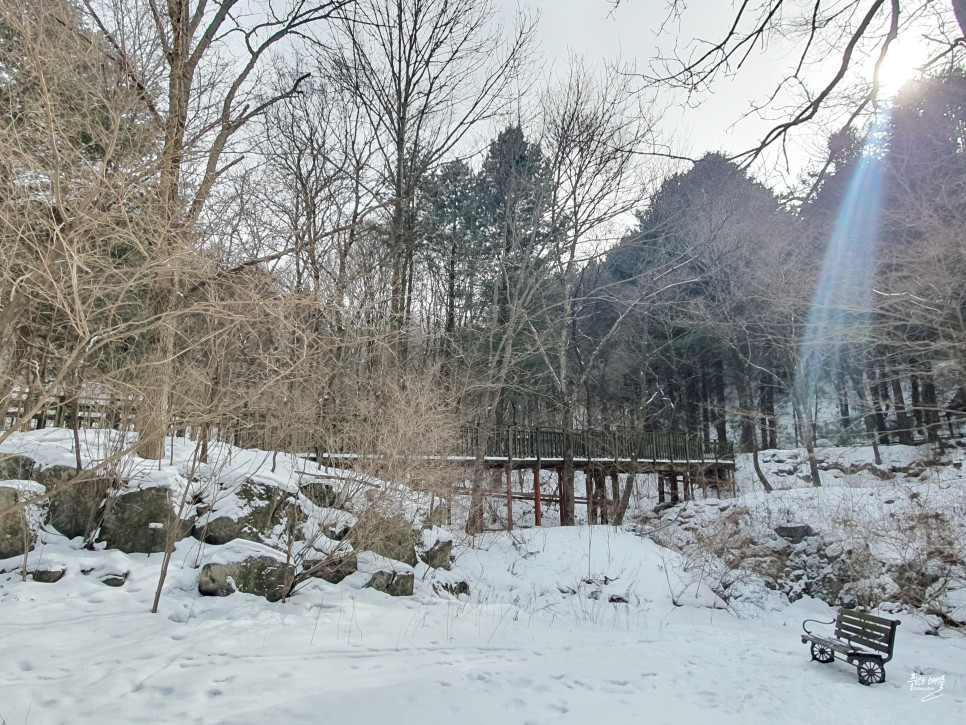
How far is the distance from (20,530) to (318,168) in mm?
12431

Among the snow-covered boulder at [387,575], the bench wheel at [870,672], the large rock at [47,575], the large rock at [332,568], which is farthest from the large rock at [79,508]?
the bench wheel at [870,672]

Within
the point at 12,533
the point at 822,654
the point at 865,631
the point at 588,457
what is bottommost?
the point at 822,654

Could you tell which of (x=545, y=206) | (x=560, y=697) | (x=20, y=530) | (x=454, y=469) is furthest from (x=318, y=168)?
(x=560, y=697)

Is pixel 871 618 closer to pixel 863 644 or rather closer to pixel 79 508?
pixel 863 644

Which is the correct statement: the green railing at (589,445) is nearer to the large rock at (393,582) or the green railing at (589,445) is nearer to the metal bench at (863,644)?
the large rock at (393,582)

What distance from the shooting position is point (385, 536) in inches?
315

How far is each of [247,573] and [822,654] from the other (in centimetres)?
695

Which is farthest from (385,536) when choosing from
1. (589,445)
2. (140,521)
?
(589,445)

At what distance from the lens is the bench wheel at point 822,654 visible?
677 cm

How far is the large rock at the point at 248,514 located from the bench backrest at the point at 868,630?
22.9ft

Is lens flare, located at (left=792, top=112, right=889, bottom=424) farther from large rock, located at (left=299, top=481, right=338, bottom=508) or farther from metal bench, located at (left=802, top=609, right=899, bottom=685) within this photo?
large rock, located at (left=299, top=481, right=338, bottom=508)

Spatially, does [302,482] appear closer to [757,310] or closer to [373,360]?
[373,360]

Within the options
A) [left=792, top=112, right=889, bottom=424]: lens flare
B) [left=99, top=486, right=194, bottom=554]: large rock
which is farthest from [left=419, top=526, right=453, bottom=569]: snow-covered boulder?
[left=792, top=112, right=889, bottom=424]: lens flare

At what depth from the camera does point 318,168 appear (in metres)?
16.2
